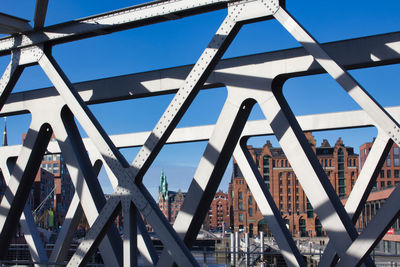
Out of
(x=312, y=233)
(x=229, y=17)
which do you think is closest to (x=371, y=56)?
(x=229, y=17)

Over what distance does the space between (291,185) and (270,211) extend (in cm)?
11230

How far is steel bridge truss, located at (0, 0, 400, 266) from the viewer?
777 centimetres

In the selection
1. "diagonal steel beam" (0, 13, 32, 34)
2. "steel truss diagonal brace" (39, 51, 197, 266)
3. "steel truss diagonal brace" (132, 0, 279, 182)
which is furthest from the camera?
"diagonal steel beam" (0, 13, 32, 34)

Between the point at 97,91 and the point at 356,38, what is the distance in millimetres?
5659

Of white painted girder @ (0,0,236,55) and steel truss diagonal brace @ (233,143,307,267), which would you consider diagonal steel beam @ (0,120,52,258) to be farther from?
steel truss diagonal brace @ (233,143,307,267)

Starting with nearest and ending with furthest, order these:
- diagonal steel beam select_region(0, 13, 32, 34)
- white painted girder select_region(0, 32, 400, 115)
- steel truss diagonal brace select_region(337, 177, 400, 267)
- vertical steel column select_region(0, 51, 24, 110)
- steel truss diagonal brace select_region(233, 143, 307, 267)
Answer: steel truss diagonal brace select_region(337, 177, 400, 267)
white painted girder select_region(0, 32, 400, 115)
steel truss diagonal brace select_region(233, 143, 307, 267)
diagonal steel beam select_region(0, 13, 32, 34)
vertical steel column select_region(0, 51, 24, 110)

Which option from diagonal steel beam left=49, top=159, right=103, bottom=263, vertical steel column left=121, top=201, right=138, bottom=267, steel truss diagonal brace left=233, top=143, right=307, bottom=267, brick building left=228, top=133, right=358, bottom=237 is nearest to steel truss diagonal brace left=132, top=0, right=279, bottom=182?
vertical steel column left=121, top=201, right=138, bottom=267

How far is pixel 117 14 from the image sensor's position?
31.4 feet

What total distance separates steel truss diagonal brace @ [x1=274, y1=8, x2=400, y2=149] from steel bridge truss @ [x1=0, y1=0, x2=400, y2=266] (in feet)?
0.05

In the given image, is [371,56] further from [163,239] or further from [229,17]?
[163,239]

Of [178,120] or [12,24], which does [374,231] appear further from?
[12,24]

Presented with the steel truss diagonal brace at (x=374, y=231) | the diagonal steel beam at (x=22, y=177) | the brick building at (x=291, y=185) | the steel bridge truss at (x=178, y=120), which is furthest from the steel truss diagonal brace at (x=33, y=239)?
the brick building at (x=291, y=185)

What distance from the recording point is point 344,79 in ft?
24.1

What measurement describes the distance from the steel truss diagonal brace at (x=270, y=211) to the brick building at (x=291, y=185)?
102 meters
